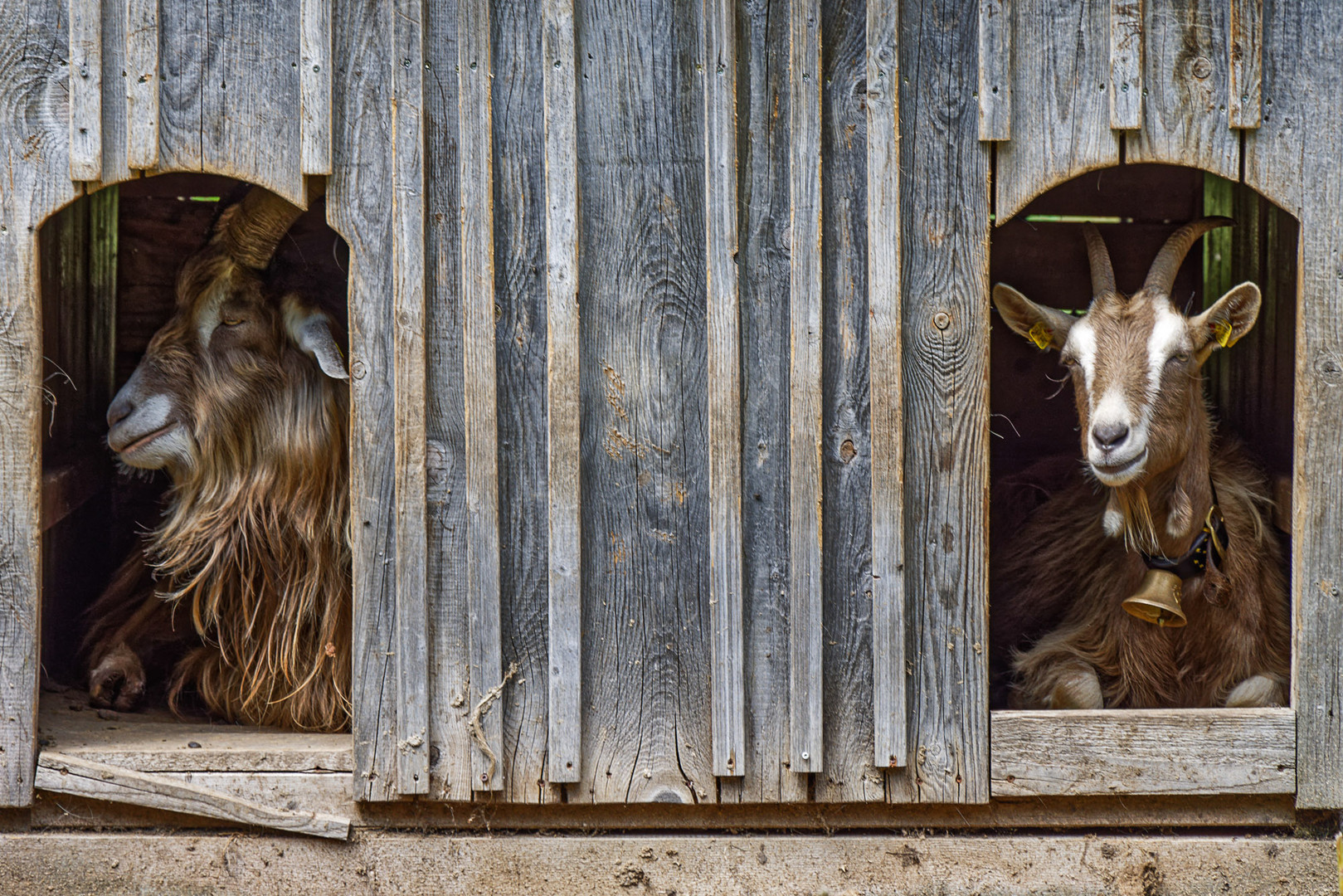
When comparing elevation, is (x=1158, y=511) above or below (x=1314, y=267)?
below

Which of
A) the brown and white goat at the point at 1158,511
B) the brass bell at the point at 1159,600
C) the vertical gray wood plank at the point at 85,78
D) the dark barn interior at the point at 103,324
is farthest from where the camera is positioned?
the dark barn interior at the point at 103,324

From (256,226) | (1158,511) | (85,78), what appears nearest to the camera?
(85,78)

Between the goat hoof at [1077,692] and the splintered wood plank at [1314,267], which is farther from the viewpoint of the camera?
the goat hoof at [1077,692]

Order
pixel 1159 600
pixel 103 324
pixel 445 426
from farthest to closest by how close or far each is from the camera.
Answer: pixel 103 324, pixel 1159 600, pixel 445 426

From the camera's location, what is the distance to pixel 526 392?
3.29m

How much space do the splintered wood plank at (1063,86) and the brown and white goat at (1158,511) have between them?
0.65 m

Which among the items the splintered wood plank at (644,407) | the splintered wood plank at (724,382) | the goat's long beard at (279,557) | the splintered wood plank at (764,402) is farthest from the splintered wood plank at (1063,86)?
the goat's long beard at (279,557)

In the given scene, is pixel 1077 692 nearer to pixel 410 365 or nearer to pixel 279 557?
pixel 410 365

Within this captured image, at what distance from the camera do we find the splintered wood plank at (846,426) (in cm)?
323

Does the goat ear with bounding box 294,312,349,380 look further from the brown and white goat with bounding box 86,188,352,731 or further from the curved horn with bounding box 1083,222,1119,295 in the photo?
the curved horn with bounding box 1083,222,1119,295

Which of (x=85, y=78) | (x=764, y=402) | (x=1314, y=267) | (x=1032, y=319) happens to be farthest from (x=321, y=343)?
(x=1314, y=267)

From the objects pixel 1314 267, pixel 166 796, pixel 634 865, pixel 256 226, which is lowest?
pixel 634 865

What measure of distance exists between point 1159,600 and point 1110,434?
0.69 meters

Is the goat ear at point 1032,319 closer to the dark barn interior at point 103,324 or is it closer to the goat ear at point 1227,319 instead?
the goat ear at point 1227,319
